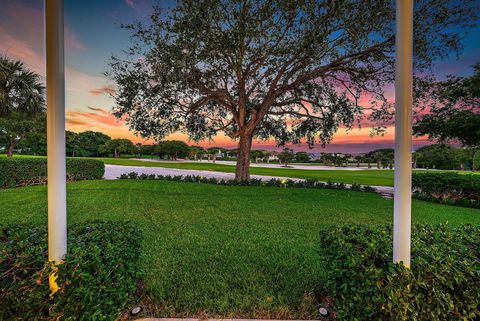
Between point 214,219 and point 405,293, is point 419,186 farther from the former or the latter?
point 405,293

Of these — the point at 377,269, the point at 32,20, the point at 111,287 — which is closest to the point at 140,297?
the point at 111,287

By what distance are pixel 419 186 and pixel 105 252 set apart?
12.1 metres

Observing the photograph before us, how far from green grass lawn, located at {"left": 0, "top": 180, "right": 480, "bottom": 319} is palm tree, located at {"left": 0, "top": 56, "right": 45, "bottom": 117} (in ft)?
12.9

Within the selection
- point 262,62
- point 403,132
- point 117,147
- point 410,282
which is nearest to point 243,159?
point 262,62

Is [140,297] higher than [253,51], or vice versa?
[253,51]

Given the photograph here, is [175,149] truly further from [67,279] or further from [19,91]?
[67,279]

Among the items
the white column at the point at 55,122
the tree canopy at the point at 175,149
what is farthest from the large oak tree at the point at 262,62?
the tree canopy at the point at 175,149

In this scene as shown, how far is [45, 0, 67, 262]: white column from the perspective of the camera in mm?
1652

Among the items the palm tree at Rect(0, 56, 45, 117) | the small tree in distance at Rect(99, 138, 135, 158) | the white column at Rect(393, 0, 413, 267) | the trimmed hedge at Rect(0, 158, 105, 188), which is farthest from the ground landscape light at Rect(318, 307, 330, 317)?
the small tree in distance at Rect(99, 138, 135, 158)

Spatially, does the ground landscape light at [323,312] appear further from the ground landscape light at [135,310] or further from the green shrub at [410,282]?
the ground landscape light at [135,310]

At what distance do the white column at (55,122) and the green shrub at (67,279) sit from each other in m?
0.16

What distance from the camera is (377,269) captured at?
65.6 inches

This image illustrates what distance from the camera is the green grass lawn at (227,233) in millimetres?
2611

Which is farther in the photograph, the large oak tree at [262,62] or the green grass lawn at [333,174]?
the green grass lawn at [333,174]
